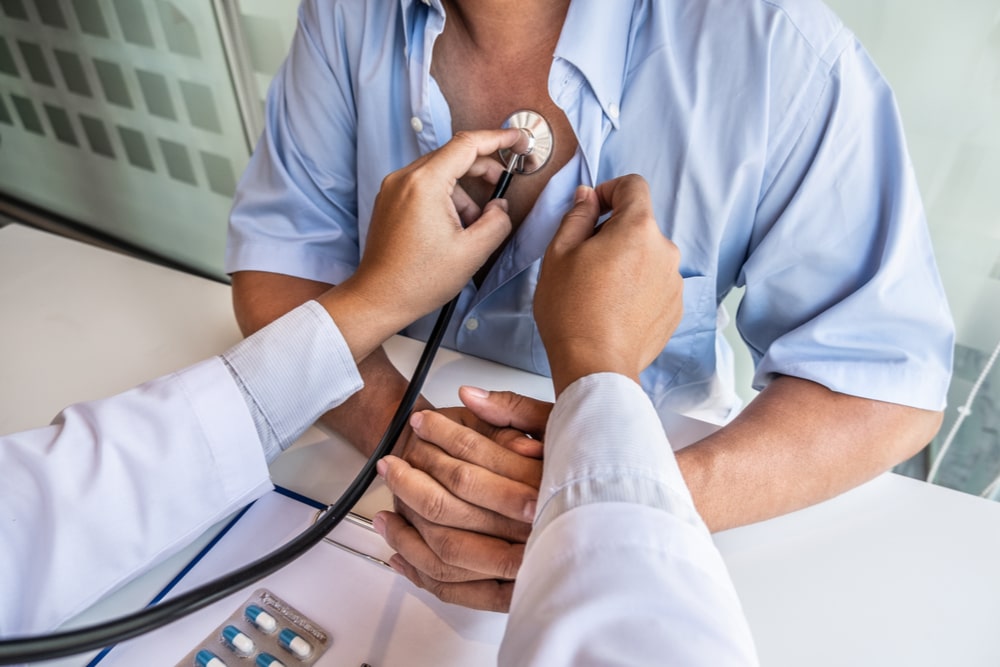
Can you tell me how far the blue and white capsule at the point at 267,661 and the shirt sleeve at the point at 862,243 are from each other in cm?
59

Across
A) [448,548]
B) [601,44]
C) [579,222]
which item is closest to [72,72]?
[601,44]

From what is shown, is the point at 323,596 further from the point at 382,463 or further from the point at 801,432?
the point at 801,432

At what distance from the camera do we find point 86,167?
7.14 ft

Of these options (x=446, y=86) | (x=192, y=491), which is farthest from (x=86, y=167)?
(x=192, y=491)

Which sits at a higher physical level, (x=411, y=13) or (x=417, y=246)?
(x=411, y=13)

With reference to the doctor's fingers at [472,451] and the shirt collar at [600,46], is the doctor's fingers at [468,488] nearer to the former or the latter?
the doctor's fingers at [472,451]

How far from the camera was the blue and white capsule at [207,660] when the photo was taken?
531mm

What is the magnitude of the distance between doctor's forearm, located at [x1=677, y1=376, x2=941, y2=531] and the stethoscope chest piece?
40 centimetres

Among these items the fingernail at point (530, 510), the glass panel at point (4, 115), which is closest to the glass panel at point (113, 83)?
the glass panel at point (4, 115)

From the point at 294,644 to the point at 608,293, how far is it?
0.40m

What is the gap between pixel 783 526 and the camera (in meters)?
0.68

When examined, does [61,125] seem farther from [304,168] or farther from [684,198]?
[684,198]

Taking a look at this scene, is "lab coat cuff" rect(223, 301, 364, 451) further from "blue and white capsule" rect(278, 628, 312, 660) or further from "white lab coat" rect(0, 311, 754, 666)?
"blue and white capsule" rect(278, 628, 312, 660)

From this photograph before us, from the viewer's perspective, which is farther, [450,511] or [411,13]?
[411,13]
